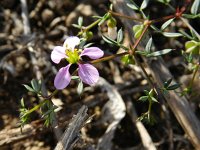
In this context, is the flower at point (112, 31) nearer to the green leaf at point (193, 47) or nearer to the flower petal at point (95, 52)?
the flower petal at point (95, 52)

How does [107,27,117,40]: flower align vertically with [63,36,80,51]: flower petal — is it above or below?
below

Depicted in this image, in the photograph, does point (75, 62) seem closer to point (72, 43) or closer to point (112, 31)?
point (72, 43)

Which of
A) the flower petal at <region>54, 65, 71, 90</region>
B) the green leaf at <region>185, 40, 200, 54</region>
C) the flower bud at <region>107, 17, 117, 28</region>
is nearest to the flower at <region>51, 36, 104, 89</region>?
the flower petal at <region>54, 65, 71, 90</region>

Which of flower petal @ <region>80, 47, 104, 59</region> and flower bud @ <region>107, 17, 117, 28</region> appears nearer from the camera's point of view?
flower petal @ <region>80, 47, 104, 59</region>

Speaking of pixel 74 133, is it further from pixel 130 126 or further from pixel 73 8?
pixel 73 8

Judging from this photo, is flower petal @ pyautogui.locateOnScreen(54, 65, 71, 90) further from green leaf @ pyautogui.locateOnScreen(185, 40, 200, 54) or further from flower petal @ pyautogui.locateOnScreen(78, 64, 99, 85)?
green leaf @ pyautogui.locateOnScreen(185, 40, 200, 54)

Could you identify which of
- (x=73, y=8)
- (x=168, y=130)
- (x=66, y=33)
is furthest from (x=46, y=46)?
(x=168, y=130)

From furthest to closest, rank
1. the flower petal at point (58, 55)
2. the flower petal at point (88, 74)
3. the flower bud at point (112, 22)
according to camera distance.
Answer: the flower bud at point (112, 22)
the flower petal at point (58, 55)
the flower petal at point (88, 74)

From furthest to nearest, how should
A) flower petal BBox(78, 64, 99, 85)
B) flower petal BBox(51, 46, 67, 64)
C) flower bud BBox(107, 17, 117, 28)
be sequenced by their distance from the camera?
flower bud BBox(107, 17, 117, 28) < flower petal BBox(51, 46, 67, 64) < flower petal BBox(78, 64, 99, 85)

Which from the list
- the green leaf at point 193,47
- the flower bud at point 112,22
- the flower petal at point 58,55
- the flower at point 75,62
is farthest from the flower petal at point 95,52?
the green leaf at point 193,47
